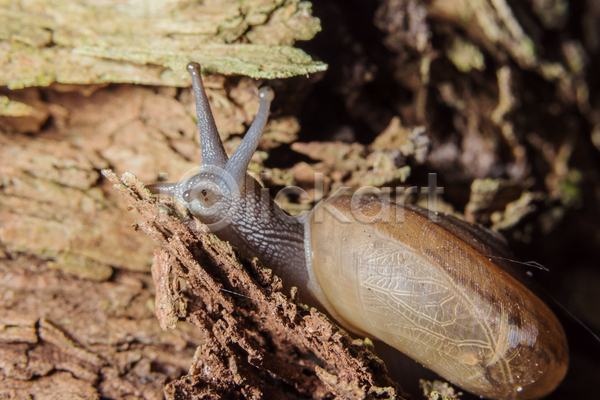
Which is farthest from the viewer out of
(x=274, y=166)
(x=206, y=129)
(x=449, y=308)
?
(x=274, y=166)

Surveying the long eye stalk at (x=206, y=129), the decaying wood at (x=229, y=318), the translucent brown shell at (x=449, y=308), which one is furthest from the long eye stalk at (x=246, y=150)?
the translucent brown shell at (x=449, y=308)

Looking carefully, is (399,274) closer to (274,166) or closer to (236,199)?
(236,199)

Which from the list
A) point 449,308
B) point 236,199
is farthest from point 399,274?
point 236,199

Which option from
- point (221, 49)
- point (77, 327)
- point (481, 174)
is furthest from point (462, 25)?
point (77, 327)

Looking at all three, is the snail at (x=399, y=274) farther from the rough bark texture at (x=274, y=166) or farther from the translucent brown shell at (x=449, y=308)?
the rough bark texture at (x=274, y=166)

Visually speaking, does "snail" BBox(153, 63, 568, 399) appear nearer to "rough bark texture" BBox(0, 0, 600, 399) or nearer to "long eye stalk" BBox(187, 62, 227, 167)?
"long eye stalk" BBox(187, 62, 227, 167)

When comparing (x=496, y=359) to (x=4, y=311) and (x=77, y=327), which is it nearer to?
(x=77, y=327)
